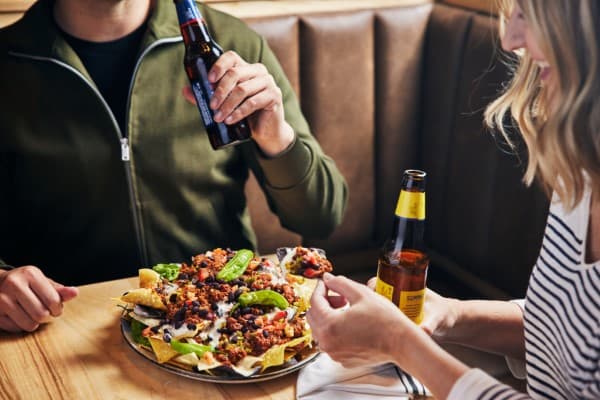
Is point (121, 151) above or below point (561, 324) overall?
above

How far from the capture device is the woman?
0.86m

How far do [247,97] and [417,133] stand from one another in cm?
103

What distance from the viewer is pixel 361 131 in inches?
85.4

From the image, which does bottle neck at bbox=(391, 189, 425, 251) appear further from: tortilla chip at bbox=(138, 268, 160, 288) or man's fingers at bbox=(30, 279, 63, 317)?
man's fingers at bbox=(30, 279, 63, 317)

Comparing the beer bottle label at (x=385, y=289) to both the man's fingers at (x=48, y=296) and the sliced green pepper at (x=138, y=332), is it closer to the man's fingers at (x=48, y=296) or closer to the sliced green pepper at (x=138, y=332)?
the sliced green pepper at (x=138, y=332)

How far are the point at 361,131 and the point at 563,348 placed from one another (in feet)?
4.20

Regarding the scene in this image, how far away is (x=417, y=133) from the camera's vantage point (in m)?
2.26

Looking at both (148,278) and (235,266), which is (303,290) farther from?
(148,278)

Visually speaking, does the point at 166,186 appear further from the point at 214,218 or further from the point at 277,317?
the point at 277,317

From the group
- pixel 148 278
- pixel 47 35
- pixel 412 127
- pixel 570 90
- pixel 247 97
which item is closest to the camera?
pixel 570 90

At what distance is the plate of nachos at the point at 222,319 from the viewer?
3.35 ft

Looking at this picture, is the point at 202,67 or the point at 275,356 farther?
the point at 202,67

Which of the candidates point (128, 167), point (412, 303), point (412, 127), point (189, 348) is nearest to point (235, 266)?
point (189, 348)

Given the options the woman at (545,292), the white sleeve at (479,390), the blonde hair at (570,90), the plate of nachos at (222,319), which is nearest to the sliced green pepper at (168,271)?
the plate of nachos at (222,319)
